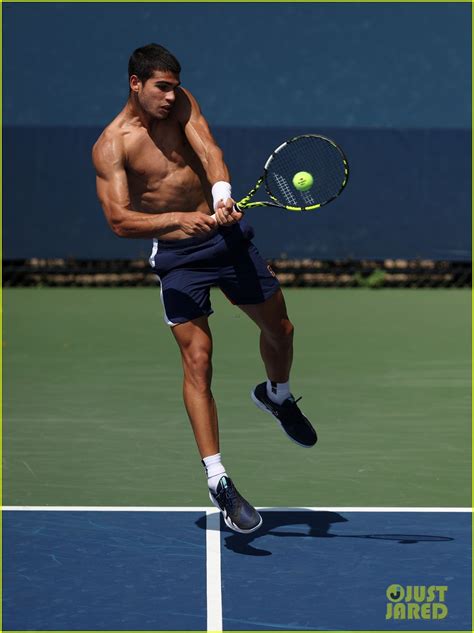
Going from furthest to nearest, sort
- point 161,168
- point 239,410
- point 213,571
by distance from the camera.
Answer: point 239,410
point 161,168
point 213,571

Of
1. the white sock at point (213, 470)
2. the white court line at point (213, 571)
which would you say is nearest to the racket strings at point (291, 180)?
the white sock at point (213, 470)

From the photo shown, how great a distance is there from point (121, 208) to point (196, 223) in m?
0.39

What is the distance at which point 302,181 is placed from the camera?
6.69m

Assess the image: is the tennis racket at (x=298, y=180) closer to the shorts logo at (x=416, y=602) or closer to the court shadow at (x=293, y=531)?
the court shadow at (x=293, y=531)

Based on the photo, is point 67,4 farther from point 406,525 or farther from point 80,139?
point 406,525

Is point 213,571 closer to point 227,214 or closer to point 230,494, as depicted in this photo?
point 230,494

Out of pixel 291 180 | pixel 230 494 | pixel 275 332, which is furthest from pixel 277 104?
pixel 230 494

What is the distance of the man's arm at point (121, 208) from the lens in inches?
245

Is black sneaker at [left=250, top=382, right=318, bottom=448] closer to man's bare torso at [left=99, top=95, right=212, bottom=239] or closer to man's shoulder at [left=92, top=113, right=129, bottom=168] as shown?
man's bare torso at [left=99, top=95, right=212, bottom=239]

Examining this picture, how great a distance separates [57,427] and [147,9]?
852 cm

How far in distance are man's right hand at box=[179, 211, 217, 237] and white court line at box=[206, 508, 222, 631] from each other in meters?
1.32

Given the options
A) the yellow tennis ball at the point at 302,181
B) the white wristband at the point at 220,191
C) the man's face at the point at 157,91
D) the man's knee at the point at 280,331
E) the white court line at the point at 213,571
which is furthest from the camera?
the man's knee at the point at 280,331

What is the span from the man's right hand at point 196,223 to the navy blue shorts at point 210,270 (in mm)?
364

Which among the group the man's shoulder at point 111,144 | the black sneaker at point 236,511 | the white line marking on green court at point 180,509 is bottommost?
the white line marking on green court at point 180,509
